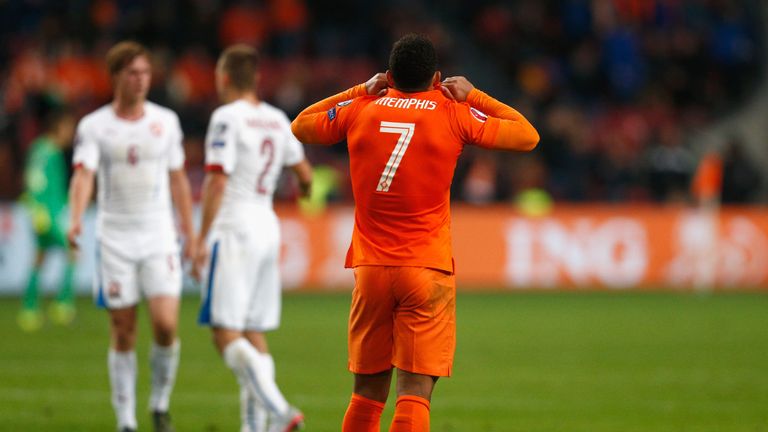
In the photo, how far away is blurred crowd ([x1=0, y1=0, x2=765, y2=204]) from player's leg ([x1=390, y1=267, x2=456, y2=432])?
1384cm

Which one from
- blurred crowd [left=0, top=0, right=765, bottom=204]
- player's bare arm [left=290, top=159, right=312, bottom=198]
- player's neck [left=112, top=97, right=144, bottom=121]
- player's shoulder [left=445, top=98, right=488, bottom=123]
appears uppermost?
blurred crowd [left=0, top=0, right=765, bottom=204]

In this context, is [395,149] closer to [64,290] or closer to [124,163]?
[124,163]

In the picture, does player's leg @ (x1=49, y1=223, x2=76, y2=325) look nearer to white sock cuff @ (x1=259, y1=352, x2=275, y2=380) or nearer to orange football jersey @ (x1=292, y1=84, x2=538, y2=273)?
white sock cuff @ (x1=259, y1=352, x2=275, y2=380)

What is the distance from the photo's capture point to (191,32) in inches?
961

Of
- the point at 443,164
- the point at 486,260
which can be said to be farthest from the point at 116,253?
the point at 486,260

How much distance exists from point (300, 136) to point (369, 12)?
2107 centimetres

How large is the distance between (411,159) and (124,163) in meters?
3.01

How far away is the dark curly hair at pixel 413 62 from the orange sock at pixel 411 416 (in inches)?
58.3

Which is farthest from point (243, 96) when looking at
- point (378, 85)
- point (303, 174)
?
point (378, 85)

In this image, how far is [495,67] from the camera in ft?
93.0

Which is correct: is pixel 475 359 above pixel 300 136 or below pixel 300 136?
below

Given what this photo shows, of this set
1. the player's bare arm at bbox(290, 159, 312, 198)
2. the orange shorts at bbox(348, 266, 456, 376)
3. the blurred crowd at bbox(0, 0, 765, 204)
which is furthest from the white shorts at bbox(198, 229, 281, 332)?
the blurred crowd at bbox(0, 0, 765, 204)

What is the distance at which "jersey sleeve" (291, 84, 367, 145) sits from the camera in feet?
21.5

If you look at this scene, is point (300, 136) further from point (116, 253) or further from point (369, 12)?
point (369, 12)
